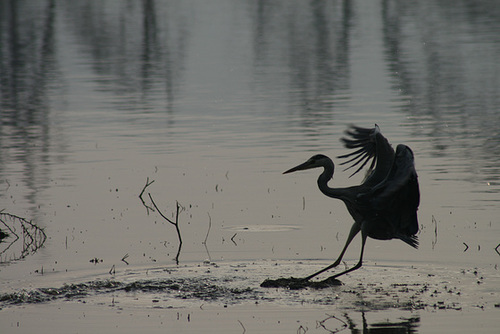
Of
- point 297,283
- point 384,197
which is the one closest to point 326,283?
point 297,283

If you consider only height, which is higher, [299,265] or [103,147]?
[103,147]

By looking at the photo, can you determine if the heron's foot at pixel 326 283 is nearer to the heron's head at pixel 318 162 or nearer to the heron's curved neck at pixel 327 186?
the heron's curved neck at pixel 327 186

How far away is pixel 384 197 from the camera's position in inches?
420

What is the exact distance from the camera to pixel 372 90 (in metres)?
27.7

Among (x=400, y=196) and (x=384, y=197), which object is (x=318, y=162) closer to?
(x=384, y=197)

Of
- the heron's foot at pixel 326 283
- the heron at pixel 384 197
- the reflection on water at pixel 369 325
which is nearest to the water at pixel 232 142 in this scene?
the heron at pixel 384 197

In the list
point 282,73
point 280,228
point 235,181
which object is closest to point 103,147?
point 235,181

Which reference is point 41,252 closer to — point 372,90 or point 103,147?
point 103,147

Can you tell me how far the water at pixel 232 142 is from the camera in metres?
12.2

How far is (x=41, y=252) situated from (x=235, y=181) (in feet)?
14.1

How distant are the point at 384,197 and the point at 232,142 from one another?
893cm

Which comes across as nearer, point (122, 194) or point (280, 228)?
point (280, 228)

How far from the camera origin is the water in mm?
12219

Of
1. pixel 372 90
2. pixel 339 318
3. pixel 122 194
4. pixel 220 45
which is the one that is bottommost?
pixel 339 318
